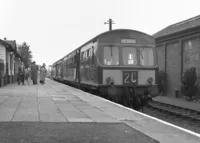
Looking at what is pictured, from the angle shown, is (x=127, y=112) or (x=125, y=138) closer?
(x=125, y=138)

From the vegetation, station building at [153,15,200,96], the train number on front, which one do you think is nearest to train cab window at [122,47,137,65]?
the train number on front

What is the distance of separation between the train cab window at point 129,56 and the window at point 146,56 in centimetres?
26

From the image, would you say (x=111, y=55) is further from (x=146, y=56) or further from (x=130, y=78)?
(x=146, y=56)

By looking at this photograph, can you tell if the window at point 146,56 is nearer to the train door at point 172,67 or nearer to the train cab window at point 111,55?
the train cab window at point 111,55

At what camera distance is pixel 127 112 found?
8781mm

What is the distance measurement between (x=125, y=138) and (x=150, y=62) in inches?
300

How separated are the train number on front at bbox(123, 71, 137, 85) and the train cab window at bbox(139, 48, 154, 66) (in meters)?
0.63

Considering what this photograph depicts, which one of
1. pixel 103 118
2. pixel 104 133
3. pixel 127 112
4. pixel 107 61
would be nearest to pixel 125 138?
pixel 104 133

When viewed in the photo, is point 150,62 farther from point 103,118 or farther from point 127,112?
point 103,118

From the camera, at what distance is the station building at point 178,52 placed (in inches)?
740

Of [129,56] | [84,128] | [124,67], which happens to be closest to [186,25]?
[129,56]

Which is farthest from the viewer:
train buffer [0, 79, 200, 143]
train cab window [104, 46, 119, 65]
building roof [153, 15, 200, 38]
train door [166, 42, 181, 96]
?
train door [166, 42, 181, 96]

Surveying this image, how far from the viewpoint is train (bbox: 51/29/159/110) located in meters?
12.0

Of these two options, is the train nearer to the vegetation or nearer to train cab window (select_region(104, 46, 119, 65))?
train cab window (select_region(104, 46, 119, 65))
